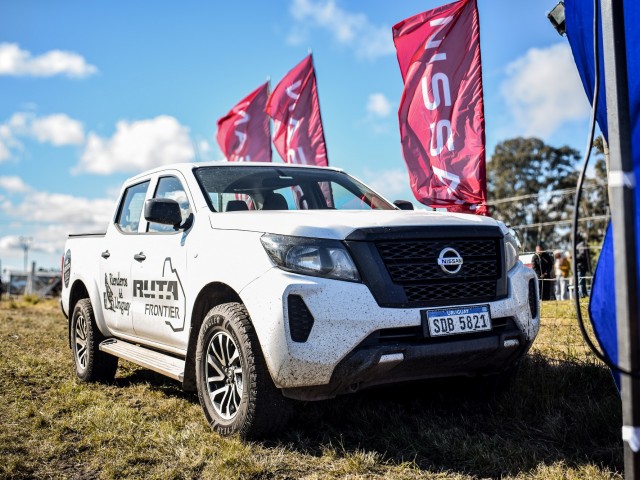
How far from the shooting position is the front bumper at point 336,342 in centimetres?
345

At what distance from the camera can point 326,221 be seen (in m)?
3.77

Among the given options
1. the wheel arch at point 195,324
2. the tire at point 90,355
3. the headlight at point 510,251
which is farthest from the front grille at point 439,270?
the tire at point 90,355

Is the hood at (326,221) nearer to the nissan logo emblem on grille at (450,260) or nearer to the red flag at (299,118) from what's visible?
the nissan logo emblem on grille at (450,260)

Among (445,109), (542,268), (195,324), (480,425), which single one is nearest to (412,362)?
(480,425)

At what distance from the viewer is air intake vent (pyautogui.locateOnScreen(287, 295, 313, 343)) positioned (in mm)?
3461

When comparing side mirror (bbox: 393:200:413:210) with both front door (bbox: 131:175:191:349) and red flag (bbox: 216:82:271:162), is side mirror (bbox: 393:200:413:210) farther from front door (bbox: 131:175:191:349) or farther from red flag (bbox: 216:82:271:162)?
red flag (bbox: 216:82:271:162)

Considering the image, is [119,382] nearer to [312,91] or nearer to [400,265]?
[400,265]

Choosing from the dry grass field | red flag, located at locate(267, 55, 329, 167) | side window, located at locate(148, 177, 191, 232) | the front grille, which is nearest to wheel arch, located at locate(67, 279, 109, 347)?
the dry grass field

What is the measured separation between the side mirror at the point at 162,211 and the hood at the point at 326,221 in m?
0.32

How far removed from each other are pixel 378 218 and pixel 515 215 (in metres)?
26.1

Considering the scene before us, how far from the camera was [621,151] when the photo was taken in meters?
2.43

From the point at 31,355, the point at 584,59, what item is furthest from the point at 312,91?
the point at 584,59

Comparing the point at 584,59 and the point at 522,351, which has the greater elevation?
the point at 584,59

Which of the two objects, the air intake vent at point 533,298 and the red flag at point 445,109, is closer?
the air intake vent at point 533,298
